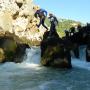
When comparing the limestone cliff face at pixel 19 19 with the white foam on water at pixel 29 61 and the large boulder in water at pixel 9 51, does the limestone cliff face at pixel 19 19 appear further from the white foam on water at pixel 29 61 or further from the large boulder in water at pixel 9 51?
the large boulder in water at pixel 9 51

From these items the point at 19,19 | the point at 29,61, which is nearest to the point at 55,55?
the point at 29,61

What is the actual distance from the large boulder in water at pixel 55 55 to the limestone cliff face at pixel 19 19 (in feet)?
176

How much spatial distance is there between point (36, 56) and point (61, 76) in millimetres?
12836

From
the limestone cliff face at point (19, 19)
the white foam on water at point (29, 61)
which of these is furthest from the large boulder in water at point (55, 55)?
the limestone cliff face at point (19, 19)

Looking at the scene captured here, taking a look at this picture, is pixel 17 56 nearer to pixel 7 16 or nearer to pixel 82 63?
pixel 82 63

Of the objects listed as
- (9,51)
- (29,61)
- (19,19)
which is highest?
(19,19)

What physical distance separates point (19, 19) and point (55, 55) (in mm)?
67202

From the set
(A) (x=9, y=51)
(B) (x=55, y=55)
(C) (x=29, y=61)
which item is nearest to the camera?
(B) (x=55, y=55)

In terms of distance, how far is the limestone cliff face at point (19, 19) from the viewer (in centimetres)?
9269

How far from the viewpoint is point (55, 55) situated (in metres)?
34.2

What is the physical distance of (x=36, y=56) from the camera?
130ft

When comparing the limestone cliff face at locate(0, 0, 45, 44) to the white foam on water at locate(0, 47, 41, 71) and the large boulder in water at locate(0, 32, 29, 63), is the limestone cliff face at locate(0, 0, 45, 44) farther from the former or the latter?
the large boulder in water at locate(0, 32, 29, 63)

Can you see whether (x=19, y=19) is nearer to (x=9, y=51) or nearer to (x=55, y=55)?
(x=9, y=51)

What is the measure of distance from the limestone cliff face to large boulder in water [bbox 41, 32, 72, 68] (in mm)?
53602
